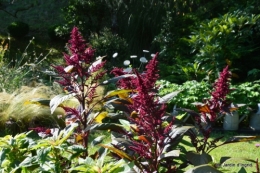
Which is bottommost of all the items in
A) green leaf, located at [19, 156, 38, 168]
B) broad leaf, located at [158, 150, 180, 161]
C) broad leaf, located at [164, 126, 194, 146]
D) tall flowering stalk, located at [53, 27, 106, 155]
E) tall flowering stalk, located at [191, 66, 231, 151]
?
green leaf, located at [19, 156, 38, 168]

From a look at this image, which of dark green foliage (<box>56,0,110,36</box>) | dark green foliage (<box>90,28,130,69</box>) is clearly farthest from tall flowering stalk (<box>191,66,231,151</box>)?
dark green foliage (<box>56,0,110,36</box>)

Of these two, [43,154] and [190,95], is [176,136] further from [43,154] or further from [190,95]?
[190,95]

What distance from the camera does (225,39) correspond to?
27.8ft

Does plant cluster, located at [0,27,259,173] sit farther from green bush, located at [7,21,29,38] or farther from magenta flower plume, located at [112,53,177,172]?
green bush, located at [7,21,29,38]

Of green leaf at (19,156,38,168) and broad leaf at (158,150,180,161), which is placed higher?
broad leaf at (158,150,180,161)

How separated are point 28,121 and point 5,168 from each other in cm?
433

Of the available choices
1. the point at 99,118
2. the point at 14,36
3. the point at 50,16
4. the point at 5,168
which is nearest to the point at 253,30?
the point at 99,118

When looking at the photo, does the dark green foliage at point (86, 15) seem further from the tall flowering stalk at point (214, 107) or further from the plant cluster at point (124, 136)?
the tall flowering stalk at point (214, 107)

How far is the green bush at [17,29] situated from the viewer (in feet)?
49.3

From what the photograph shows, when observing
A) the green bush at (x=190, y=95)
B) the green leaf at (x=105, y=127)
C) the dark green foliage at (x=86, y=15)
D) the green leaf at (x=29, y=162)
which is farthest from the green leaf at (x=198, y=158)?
the dark green foliage at (x=86, y=15)

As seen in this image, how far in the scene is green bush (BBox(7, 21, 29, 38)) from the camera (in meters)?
15.0

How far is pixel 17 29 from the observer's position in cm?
1505

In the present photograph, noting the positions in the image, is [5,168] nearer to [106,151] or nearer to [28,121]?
[106,151]

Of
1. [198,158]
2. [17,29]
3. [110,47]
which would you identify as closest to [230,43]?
[110,47]
